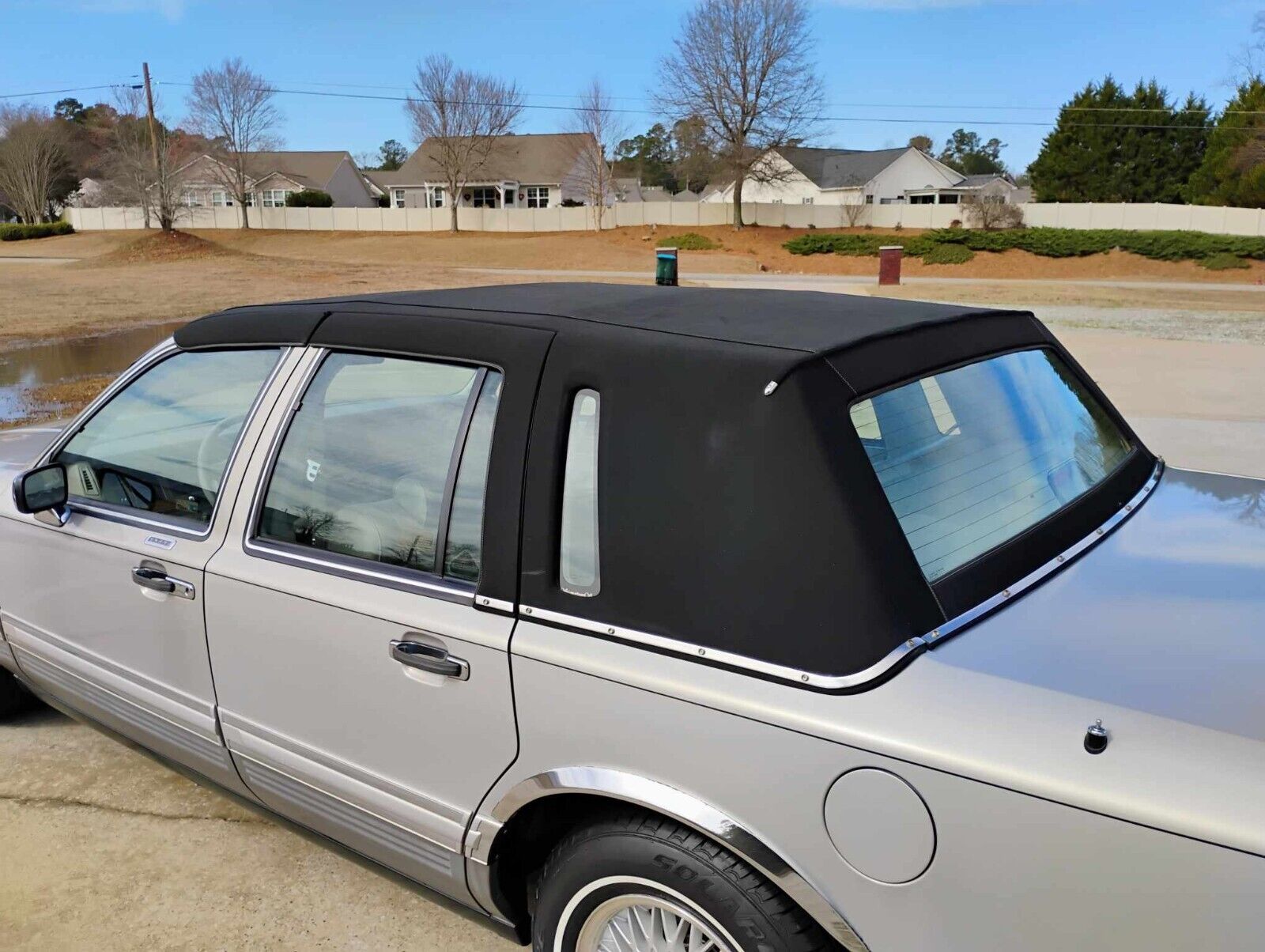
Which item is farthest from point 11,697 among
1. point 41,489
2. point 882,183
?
point 882,183

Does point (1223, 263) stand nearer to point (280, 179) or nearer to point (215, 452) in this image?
point (215, 452)

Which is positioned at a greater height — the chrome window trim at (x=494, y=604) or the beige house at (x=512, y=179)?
the beige house at (x=512, y=179)

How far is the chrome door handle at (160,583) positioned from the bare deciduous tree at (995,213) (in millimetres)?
51558

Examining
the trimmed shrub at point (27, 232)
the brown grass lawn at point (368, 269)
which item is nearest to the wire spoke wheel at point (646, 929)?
the brown grass lawn at point (368, 269)

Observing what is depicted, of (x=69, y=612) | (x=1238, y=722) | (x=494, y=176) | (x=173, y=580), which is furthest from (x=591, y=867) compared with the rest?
(x=494, y=176)

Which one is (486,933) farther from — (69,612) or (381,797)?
(69,612)

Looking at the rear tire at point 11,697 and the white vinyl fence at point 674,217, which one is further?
the white vinyl fence at point 674,217

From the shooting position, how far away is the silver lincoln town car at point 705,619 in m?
1.62

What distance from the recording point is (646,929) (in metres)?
2.03

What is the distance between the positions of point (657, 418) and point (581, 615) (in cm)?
42

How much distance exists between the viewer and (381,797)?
2467mm

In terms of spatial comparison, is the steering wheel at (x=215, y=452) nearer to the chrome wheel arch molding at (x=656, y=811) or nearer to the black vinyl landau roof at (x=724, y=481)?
the black vinyl landau roof at (x=724, y=481)

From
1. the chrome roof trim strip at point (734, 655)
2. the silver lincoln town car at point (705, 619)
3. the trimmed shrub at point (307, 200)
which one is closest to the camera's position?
the silver lincoln town car at point (705, 619)

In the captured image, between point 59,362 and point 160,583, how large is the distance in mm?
13872
